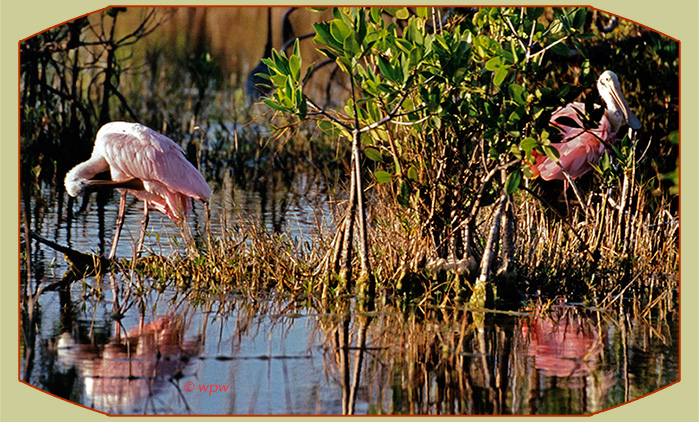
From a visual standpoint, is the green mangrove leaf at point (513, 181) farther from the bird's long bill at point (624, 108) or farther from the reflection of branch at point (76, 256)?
the reflection of branch at point (76, 256)

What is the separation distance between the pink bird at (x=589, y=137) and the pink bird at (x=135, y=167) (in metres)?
2.53

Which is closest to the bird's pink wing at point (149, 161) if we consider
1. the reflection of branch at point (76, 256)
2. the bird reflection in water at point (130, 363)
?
the reflection of branch at point (76, 256)

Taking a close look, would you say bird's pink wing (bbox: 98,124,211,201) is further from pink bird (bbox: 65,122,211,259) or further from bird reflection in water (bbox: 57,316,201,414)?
bird reflection in water (bbox: 57,316,201,414)

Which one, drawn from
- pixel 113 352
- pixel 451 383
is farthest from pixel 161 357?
pixel 451 383

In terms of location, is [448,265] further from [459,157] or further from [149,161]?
[149,161]

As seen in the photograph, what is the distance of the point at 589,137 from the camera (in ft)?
25.1

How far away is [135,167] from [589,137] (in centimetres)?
334

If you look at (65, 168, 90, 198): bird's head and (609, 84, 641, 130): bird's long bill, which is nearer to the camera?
(609, 84, 641, 130): bird's long bill

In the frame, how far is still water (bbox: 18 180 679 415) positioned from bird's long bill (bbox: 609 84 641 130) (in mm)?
1456

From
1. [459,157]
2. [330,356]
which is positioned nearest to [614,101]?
[459,157]

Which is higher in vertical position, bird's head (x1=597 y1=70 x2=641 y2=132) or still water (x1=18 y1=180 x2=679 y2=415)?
bird's head (x1=597 y1=70 x2=641 y2=132)

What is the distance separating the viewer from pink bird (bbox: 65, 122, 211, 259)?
7.66m

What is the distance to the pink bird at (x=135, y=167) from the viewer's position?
7.66 meters

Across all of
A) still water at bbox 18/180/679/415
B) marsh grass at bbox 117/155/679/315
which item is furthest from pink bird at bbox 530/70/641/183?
still water at bbox 18/180/679/415
